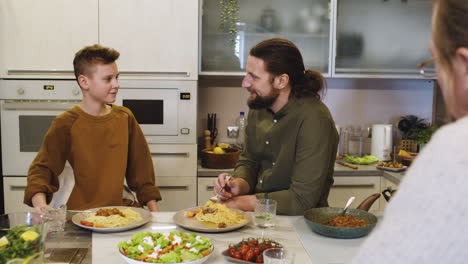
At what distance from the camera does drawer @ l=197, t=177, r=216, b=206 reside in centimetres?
313

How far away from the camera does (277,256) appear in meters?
1.24

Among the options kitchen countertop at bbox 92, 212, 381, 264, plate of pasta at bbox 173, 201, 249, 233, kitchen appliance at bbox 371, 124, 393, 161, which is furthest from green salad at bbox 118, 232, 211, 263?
kitchen appliance at bbox 371, 124, 393, 161

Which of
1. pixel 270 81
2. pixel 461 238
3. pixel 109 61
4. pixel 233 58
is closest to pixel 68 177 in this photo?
pixel 109 61

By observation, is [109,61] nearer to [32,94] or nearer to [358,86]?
[32,94]

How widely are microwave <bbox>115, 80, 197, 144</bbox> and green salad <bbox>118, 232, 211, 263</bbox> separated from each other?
5.73 ft

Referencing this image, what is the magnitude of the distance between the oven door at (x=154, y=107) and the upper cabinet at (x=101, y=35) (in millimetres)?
110

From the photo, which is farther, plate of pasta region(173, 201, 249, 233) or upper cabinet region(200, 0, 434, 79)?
upper cabinet region(200, 0, 434, 79)

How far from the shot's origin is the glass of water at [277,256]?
4.00 feet

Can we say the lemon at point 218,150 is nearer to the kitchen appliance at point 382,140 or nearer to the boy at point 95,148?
the boy at point 95,148

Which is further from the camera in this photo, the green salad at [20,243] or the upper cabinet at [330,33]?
the upper cabinet at [330,33]

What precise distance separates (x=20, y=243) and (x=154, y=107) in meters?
2.08

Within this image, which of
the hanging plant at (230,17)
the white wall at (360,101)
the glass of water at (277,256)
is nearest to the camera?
the glass of water at (277,256)

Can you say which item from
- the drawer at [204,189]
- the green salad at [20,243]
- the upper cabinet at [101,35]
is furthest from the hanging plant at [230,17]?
the green salad at [20,243]

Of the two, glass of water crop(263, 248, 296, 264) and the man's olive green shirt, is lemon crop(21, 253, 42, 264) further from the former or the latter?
the man's olive green shirt
